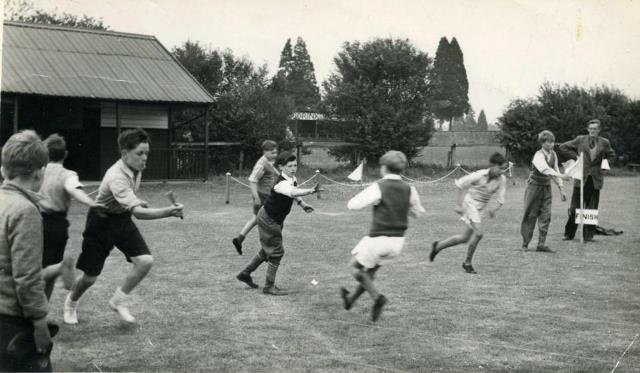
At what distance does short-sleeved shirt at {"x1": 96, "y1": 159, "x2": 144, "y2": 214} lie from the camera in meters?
6.15

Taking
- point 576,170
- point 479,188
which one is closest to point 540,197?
point 576,170

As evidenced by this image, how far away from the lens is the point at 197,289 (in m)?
8.31

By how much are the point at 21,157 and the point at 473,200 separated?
23.8 ft

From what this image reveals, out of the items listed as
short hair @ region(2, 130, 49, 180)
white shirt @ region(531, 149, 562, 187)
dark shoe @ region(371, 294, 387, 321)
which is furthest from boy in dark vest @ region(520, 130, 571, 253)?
short hair @ region(2, 130, 49, 180)

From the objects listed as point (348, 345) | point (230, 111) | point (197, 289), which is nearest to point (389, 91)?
point (230, 111)

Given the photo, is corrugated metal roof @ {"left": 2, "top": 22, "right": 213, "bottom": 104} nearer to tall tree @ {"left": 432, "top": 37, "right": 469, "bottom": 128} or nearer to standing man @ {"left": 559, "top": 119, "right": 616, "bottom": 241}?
standing man @ {"left": 559, "top": 119, "right": 616, "bottom": 241}

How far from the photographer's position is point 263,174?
10.9 meters

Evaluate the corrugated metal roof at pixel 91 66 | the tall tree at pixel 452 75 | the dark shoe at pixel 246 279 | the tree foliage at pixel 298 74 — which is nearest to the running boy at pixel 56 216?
the dark shoe at pixel 246 279

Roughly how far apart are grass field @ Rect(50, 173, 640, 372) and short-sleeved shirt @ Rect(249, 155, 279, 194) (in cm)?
113

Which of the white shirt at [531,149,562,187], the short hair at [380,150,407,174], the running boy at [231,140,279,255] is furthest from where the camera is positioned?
the white shirt at [531,149,562,187]

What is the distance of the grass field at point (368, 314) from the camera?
18.0ft

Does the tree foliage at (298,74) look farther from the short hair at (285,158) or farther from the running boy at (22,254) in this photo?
the running boy at (22,254)

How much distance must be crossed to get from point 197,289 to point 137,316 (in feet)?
4.73

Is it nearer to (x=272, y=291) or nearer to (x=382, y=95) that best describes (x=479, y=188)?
(x=272, y=291)
